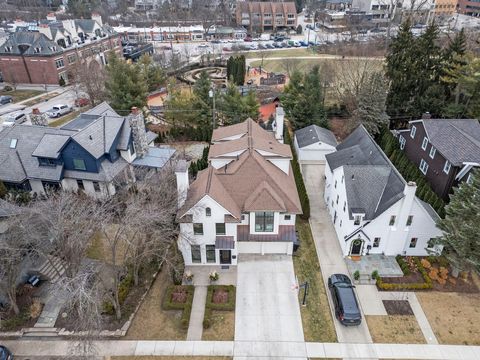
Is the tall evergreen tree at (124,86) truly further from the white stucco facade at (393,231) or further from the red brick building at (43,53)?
the white stucco facade at (393,231)

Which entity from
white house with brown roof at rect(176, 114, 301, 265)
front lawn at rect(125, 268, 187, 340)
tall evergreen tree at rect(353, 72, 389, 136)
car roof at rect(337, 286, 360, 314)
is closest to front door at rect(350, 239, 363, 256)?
car roof at rect(337, 286, 360, 314)

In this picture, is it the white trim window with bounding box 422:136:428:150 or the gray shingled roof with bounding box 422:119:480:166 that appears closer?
the gray shingled roof with bounding box 422:119:480:166

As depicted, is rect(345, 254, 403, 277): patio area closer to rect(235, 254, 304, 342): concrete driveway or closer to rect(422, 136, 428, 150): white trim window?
rect(235, 254, 304, 342): concrete driveway

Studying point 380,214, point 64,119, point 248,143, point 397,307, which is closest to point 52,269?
point 248,143

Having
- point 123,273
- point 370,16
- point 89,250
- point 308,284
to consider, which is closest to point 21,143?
point 89,250

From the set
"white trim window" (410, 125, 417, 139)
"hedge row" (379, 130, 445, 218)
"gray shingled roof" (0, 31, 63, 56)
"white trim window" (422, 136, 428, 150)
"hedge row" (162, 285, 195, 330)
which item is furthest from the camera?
"gray shingled roof" (0, 31, 63, 56)

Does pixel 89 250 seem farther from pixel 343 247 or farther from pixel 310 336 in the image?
pixel 343 247

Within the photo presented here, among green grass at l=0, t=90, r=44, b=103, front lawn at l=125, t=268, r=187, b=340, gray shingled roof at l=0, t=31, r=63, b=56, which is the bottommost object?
front lawn at l=125, t=268, r=187, b=340
